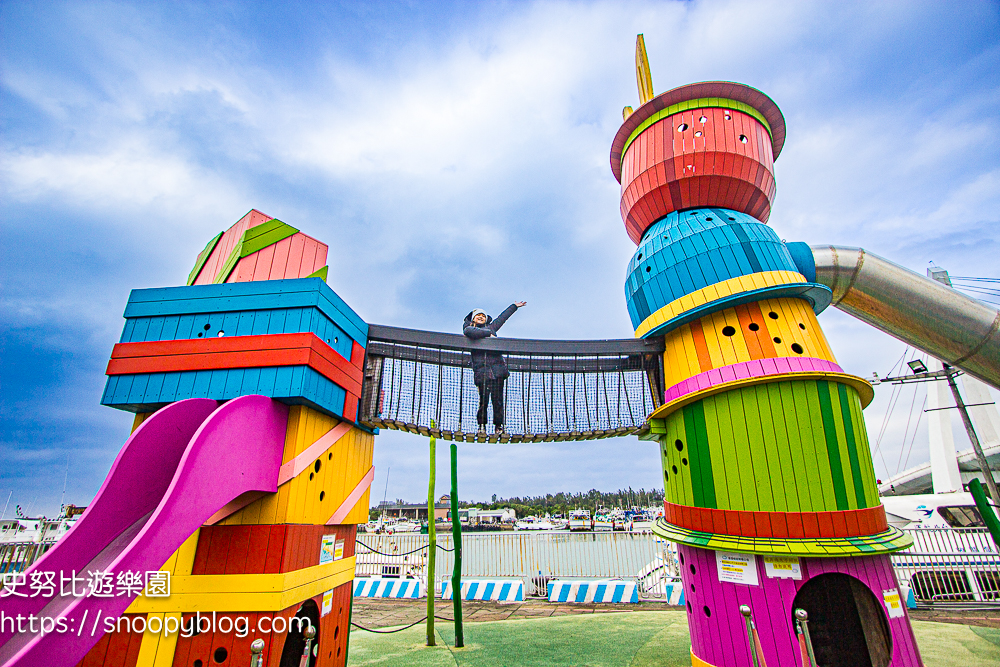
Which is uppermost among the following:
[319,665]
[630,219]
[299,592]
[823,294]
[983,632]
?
[630,219]

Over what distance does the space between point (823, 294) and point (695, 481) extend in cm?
335

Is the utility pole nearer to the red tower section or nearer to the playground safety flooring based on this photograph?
the playground safety flooring

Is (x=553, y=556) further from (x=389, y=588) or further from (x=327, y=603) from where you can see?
(x=327, y=603)

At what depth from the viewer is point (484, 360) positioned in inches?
285

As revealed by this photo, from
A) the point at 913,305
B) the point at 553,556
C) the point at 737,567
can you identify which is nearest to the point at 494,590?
the point at 553,556

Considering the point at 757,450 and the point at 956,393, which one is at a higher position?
the point at 956,393

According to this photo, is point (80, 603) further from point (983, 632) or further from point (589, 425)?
point (983, 632)

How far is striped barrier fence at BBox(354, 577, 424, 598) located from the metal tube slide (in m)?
12.4

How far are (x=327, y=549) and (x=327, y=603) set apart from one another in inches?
24.5

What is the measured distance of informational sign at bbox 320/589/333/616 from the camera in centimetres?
555

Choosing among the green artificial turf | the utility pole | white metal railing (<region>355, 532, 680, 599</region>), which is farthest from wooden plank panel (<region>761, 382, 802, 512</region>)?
white metal railing (<region>355, 532, 680, 599</region>)

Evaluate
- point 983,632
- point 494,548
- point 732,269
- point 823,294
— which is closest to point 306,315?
point 732,269

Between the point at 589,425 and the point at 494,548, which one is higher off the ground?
the point at 589,425

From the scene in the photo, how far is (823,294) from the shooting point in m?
6.78
